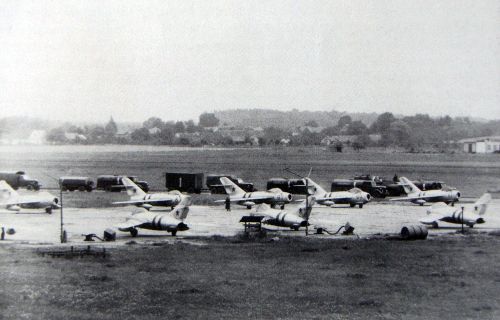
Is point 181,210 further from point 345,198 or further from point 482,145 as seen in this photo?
point 482,145

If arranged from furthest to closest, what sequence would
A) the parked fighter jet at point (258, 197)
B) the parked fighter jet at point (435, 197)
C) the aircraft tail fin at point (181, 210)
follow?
the parked fighter jet at point (435, 197) < the parked fighter jet at point (258, 197) < the aircraft tail fin at point (181, 210)

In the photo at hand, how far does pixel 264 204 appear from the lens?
149 feet

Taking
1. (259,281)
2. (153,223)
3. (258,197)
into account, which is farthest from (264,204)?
(259,281)

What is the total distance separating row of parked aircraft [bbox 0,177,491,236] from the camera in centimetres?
4116

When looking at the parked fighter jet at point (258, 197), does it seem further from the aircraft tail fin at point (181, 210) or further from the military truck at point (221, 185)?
the aircraft tail fin at point (181, 210)

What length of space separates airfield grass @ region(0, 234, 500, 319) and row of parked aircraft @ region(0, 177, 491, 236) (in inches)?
181

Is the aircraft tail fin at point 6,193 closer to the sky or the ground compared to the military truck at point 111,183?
closer to the sky

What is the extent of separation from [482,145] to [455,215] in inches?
4875

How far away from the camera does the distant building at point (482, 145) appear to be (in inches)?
6137

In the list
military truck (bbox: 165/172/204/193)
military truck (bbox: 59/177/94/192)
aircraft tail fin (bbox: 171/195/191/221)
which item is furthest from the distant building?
aircraft tail fin (bbox: 171/195/191/221)

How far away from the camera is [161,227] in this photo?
134 ft

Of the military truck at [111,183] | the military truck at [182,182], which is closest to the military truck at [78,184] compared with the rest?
the military truck at [111,183]

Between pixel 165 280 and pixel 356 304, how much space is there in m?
8.86

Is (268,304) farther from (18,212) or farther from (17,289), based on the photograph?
(18,212)
